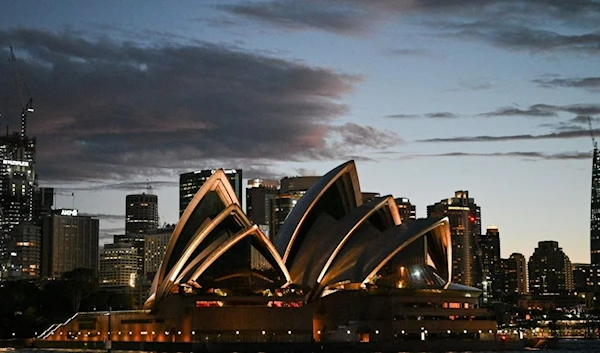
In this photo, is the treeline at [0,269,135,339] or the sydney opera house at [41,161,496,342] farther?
the treeline at [0,269,135,339]

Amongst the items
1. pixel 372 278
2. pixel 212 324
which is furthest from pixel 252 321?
pixel 372 278

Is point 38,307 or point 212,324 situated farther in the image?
point 38,307

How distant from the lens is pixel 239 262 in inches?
3893

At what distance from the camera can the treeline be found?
12312cm

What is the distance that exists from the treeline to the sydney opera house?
24537mm

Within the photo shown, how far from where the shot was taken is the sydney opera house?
3809 inches

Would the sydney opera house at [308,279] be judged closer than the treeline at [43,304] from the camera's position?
Yes

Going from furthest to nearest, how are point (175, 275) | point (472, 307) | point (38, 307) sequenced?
1. point (38, 307)
2. point (472, 307)
3. point (175, 275)

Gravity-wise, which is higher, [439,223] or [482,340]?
[439,223]

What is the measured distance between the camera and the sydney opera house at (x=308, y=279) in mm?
96750

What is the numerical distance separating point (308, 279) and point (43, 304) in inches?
1848

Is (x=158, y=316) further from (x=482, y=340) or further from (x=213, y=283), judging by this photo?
(x=482, y=340)

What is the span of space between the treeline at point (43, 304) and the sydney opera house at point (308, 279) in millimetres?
24537

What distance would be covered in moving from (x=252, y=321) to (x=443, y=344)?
730 inches
